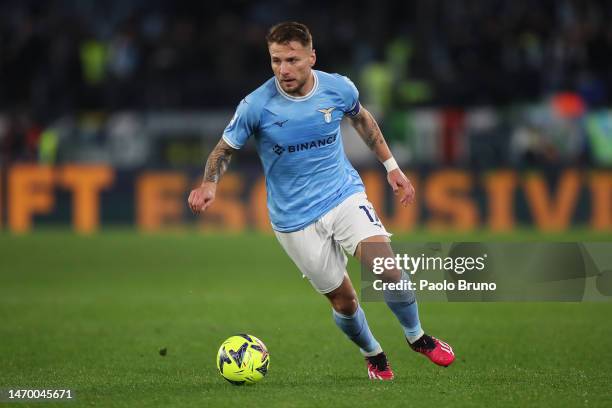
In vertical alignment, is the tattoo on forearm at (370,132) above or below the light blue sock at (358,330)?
above

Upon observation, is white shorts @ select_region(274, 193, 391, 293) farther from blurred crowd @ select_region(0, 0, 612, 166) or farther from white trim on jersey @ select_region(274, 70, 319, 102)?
blurred crowd @ select_region(0, 0, 612, 166)

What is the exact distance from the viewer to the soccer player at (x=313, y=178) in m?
7.29

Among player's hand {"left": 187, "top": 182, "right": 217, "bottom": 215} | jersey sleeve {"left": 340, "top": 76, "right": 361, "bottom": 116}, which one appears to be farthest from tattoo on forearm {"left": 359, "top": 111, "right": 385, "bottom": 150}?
player's hand {"left": 187, "top": 182, "right": 217, "bottom": 215}

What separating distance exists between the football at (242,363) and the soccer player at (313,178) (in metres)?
0.61

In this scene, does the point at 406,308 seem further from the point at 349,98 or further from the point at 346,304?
the point at 349,98

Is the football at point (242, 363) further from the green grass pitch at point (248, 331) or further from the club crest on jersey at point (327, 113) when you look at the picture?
the club crest on jersey at point (327, 113)

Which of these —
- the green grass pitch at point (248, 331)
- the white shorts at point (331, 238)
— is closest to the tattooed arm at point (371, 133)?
the white shorts at point (331, 238)

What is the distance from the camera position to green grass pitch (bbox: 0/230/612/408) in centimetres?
693

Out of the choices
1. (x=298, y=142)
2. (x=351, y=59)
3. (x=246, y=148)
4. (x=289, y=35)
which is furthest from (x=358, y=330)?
(x=351, y=59)

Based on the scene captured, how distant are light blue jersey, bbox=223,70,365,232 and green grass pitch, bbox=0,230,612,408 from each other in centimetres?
114

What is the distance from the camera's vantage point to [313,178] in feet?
24.5

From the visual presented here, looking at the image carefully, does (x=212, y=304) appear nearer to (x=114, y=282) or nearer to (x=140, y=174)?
(x=114, y=282)

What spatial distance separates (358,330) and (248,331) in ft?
8.80

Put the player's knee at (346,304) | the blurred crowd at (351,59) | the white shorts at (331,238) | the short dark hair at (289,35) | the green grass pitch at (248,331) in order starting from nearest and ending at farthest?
the green grass pitch at (248,331) → the short dark hair at (289,35) → the white shorts at (331,238) → the player's knee at (346,304) → the blurred crowd at (351,59)
